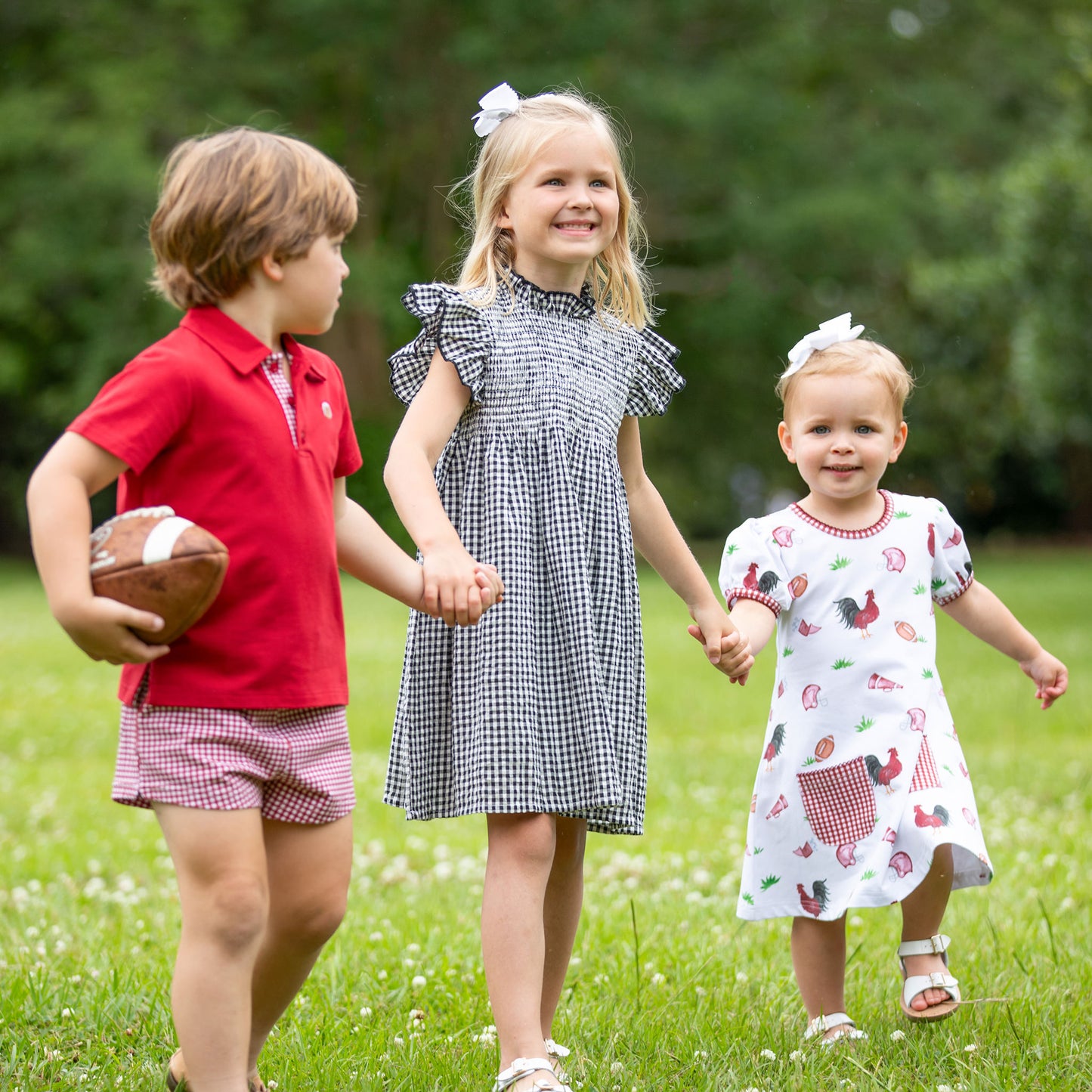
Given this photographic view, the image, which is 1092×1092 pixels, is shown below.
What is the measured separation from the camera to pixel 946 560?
3592 millimetres

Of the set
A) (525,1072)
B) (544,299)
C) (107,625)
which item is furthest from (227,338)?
(525,1072)

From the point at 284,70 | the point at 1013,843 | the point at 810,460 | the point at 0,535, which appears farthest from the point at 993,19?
the point at 810,460

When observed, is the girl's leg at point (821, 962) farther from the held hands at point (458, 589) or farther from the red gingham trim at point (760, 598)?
the held hands at point (458, 589)

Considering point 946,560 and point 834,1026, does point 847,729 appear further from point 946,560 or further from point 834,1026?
point 834,1026

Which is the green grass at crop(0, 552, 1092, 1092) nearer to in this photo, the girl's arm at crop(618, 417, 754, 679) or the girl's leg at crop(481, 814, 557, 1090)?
the girl's leg at crop(481, 814, 557, 1090)

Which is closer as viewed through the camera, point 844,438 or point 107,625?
point 107,625

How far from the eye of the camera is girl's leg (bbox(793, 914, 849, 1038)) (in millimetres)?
3488

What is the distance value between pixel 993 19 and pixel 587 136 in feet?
97.0

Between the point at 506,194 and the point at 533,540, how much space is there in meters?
0.85

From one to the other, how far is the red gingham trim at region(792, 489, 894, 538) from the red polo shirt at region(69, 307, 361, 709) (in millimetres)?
1317

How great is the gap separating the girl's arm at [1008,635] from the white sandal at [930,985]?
66cm

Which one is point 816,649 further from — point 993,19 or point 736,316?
point 993,19

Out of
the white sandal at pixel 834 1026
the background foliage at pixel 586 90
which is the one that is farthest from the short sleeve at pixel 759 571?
the background foliage at pixel 586 90

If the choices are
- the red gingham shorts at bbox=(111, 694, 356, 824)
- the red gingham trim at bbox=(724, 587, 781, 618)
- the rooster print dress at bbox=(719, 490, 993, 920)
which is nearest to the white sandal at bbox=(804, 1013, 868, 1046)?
the rooster print dress at bbox=(719, 490, 993, 920)
